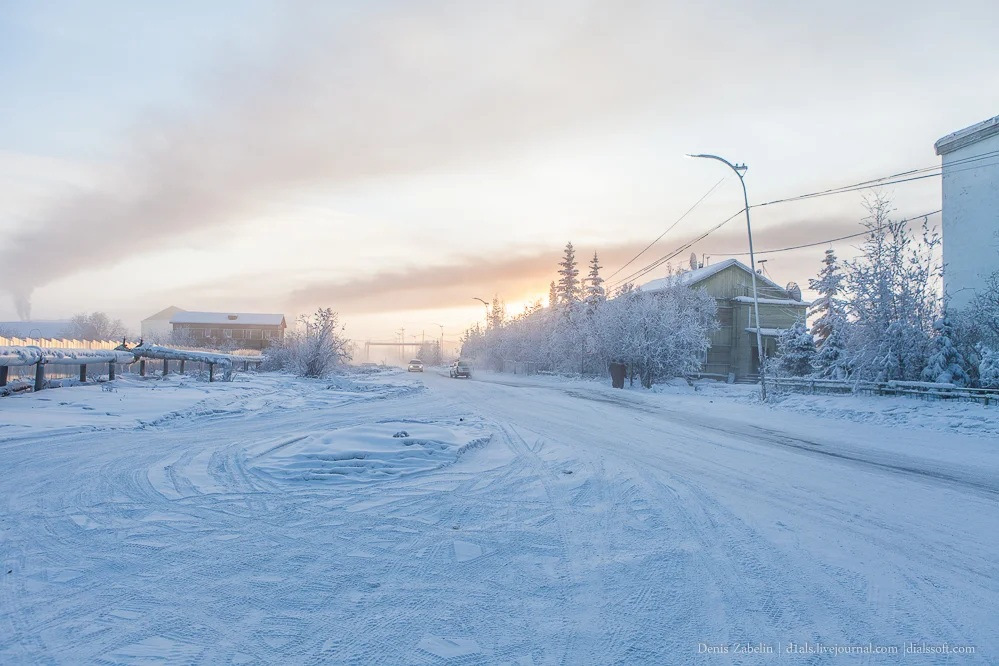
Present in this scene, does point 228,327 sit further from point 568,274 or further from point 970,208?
point 970,208

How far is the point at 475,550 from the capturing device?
4754 mm

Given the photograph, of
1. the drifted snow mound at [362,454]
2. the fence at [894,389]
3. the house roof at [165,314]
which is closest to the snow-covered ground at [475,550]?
the drifted snow mound at [362,454]

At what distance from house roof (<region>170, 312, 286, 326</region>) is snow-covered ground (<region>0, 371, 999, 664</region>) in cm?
9794

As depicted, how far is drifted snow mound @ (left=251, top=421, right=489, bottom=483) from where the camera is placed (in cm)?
752

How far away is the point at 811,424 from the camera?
51.9 ft

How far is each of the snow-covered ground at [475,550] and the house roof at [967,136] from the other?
57.1ft

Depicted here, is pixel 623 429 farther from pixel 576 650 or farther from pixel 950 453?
pixel 576 650

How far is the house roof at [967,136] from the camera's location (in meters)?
20.8

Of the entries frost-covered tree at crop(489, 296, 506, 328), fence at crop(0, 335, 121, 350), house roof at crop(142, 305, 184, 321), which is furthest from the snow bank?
house roof at crop(142, 305, 184, 321)

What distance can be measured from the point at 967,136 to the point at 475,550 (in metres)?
27.2

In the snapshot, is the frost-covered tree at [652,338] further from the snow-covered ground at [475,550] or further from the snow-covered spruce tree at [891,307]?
the snow-covered ground at [475,550]

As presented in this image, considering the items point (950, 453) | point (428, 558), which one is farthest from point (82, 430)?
point (950, 453)

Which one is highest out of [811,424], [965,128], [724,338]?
[965,128]

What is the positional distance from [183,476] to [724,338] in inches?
1922
